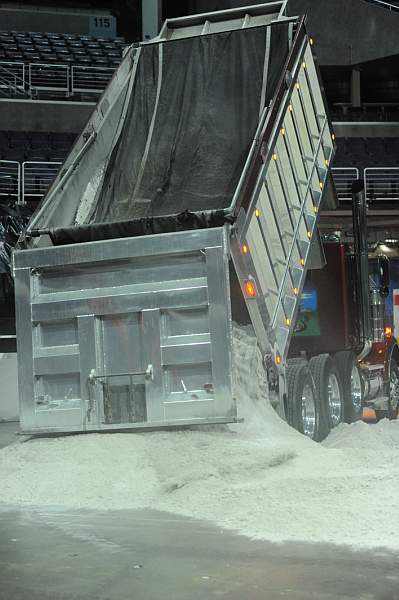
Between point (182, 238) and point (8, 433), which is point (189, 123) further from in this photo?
point (8, 433)

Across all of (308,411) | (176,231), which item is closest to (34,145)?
(308,411)

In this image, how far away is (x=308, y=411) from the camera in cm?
1062

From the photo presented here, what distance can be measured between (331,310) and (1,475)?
5783 mm

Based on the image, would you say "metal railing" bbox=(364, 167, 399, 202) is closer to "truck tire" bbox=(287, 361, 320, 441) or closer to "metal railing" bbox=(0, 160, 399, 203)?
"metal railing" bbox=(0, 160, 399, 203)

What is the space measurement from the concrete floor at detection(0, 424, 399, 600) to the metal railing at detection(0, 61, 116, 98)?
23.4 m

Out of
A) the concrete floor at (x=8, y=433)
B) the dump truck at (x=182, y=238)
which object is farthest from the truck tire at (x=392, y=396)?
the concrete floor at (x=8, y=433)

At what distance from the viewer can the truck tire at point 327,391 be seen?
11.1m

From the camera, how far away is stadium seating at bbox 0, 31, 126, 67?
30.7 metres

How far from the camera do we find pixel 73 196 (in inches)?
392

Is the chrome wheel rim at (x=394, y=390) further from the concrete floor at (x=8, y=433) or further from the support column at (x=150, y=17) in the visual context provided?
the support column at (x=150, y=17)

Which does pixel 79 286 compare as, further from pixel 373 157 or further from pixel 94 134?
pixel 373 157

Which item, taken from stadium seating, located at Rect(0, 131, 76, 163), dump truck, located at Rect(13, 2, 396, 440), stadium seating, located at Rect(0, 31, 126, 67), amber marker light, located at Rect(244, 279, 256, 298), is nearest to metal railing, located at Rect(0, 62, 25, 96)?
stadium seating, located at Rect(0, 31, 126, 67)

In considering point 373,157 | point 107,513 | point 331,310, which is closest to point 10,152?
point 373,157

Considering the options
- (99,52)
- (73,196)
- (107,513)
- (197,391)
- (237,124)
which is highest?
(99,52)
